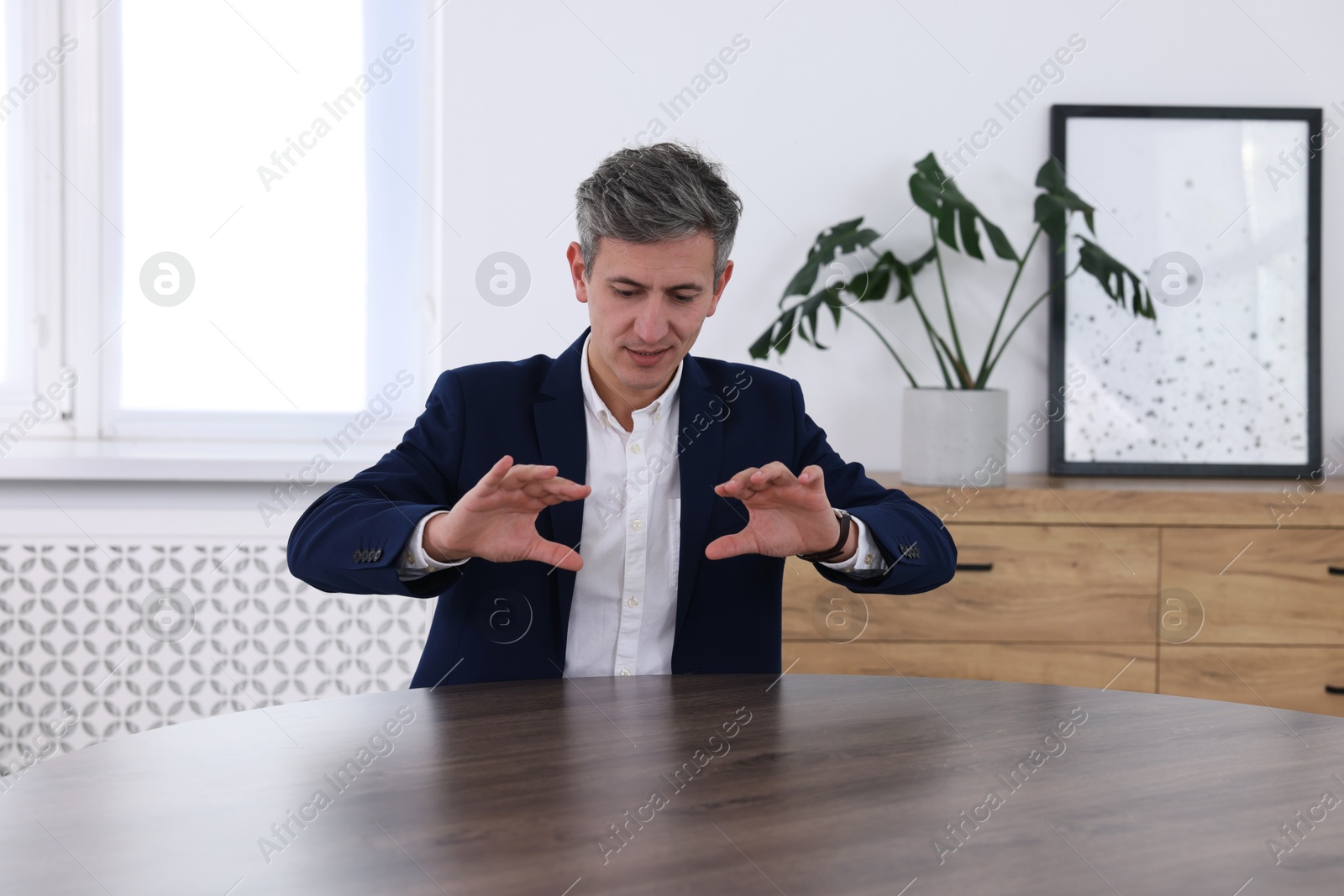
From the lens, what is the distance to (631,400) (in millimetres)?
1562

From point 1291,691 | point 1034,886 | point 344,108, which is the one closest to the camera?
point 1034,886

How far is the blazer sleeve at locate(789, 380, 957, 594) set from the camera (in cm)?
142

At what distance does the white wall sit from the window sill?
1.45 feet

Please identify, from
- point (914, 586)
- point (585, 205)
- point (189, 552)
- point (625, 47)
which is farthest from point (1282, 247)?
point (189, 552)

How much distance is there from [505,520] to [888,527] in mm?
516

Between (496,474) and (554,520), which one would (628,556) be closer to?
(554,520)

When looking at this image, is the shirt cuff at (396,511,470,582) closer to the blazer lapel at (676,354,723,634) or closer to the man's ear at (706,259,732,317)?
the blazer lapel at (676,354,723,634)

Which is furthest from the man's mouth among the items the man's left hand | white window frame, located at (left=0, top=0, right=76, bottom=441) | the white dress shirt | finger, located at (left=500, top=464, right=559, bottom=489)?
white window frame, located at (left=0, top=0, right=76, bottom=441)

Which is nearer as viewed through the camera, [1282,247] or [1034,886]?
[1034,886]

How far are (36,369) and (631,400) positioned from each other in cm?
208

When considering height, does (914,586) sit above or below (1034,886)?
above

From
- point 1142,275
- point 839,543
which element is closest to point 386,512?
point 839,543

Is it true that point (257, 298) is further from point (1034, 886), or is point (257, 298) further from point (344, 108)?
point (1034, 886)

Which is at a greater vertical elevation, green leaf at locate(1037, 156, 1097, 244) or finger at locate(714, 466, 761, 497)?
green leaf at locate(1037, 156, 1097, 244)
